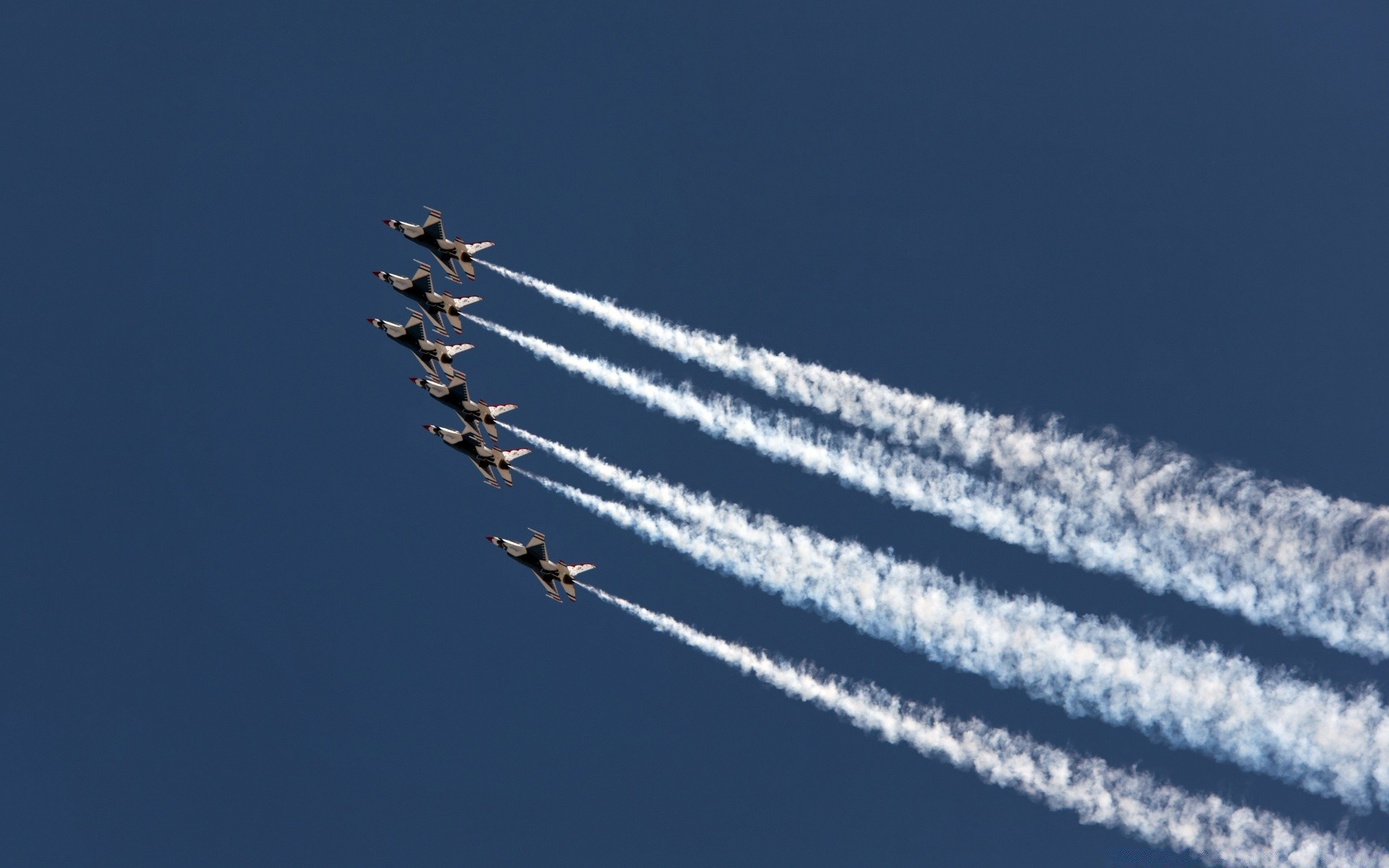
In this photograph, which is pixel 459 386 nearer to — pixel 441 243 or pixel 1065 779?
pixel 441 243

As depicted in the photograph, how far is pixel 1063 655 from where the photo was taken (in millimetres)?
66625

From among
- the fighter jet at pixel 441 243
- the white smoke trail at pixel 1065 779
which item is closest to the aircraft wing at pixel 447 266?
the fighter jet at pixel 441 243

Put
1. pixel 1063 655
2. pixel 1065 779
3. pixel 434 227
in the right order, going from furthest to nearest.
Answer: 1. pixel 434 227
2. pixel 1065 779
3. pixel 1063 655

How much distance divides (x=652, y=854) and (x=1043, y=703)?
55.5 m

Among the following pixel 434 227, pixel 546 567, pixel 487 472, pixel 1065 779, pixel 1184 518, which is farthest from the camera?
pixel 434 227

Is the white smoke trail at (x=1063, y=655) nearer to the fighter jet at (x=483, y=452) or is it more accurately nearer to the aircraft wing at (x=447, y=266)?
the fighter jet at (x=483, y=452)

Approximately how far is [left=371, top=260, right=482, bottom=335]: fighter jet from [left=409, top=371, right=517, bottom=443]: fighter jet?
3.71m

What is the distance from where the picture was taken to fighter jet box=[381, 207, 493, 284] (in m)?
77.9

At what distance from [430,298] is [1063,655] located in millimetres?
43412

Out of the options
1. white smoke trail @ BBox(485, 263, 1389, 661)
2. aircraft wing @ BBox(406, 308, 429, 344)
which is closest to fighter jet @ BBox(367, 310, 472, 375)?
aircraft wing @ BBox(406, 308, 429, 344)

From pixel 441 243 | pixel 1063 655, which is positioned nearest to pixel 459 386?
pixel 441 243

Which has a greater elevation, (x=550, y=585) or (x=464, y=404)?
(x=464, y=404)

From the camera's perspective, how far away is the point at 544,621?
4811 inches

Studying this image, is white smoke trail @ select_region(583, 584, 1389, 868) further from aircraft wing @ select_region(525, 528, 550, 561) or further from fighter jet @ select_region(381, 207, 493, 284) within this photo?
fighter jet @ select_region(381, 207, 493, 284)
